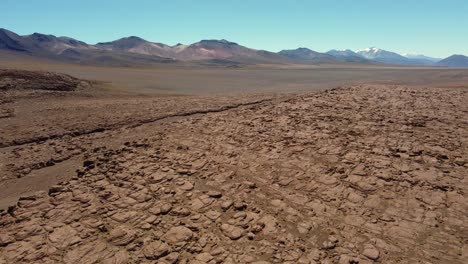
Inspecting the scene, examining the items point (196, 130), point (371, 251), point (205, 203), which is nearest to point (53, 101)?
point (196, 130)

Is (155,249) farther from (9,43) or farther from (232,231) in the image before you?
(9,43)

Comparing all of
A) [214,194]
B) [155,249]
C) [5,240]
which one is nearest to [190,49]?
[214,194]

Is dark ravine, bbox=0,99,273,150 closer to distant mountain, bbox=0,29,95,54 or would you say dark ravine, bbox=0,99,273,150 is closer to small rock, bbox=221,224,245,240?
small rock, bbox=221,224,245,240

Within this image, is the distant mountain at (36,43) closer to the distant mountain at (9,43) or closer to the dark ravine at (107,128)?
the distant mountain at (9,43)

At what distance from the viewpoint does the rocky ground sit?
5.10 metres

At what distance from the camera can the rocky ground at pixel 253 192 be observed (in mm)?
5102

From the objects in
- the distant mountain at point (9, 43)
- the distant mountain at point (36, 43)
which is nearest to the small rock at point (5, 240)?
the distant mountain at point (36, 43)

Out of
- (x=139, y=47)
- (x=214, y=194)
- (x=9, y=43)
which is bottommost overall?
(x=214, y=194)

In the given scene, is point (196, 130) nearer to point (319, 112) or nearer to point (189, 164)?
point (189, 164)

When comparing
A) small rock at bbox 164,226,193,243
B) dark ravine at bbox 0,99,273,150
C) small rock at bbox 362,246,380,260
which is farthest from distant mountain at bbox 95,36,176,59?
small rock at bbox 362,246,380,260

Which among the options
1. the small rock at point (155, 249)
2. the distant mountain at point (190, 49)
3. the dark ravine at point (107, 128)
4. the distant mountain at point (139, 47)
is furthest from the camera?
the distant mountain at point (139, 47)

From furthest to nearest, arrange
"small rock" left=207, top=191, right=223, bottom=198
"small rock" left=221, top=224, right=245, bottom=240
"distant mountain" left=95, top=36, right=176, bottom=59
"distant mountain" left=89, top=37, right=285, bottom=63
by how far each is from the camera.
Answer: "distant mountain" left=95, top=36, right=176, bottom=59 < "distant mountain" left=89, top=37, right=285, bottom=63 < "small rock" left=207, top=191, right=223, bottom=198 < "small rock" left=221, top=224, right=245, bottom=240

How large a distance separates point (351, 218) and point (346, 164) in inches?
77.6

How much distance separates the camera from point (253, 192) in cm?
662
